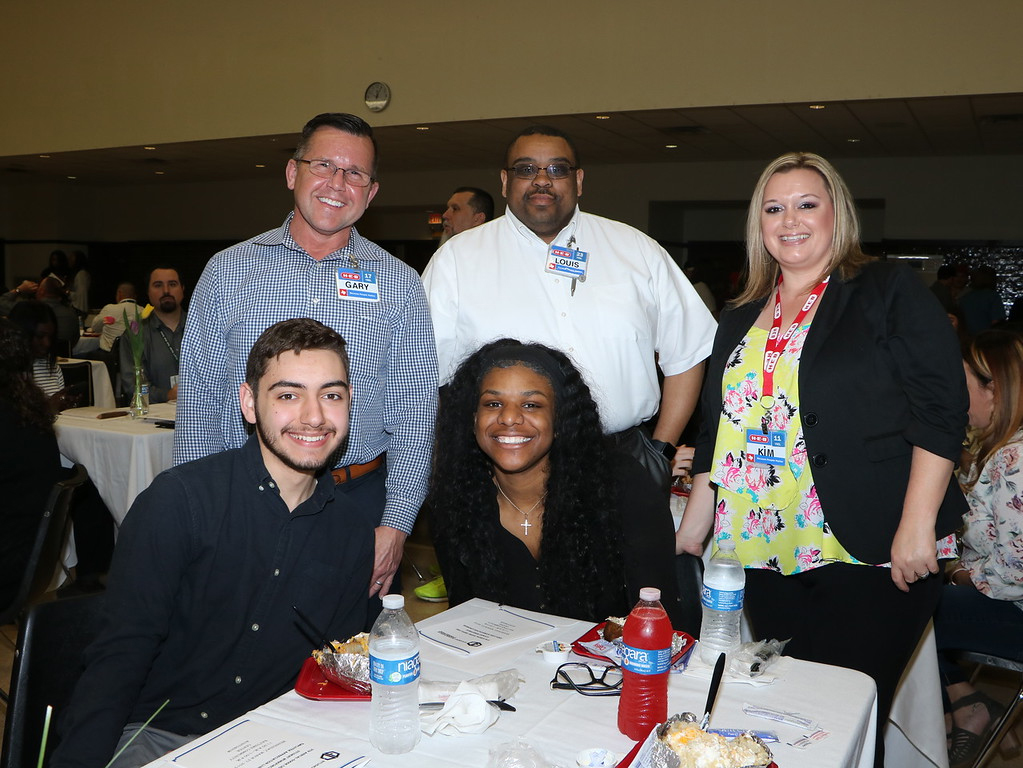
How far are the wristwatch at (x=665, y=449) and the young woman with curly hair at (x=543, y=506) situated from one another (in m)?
0.60

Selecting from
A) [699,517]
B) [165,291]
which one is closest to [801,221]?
[699,517]

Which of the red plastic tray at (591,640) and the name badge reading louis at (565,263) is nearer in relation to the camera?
the red plastic tray at (591,640)

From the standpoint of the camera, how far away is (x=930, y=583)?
6.79 feet

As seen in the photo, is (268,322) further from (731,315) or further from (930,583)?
(930,583)

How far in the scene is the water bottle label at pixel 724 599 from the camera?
1709 millimetres

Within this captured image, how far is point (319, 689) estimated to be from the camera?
5.00 feet

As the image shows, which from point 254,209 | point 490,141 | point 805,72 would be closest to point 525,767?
point 805,72

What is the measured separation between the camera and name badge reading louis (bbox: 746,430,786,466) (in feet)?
7.00

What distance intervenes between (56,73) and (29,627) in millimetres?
12111

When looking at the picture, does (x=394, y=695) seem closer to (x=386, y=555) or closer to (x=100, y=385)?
(x=386, y=555)

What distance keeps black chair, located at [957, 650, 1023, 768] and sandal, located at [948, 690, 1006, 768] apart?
0.05 m

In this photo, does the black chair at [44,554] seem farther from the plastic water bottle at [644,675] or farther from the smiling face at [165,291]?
the smiling face at [165,291]

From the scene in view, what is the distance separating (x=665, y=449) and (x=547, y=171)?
103 cm

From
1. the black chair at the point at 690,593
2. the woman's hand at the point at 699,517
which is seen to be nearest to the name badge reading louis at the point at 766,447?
the woman's hand at the point at 699,517
